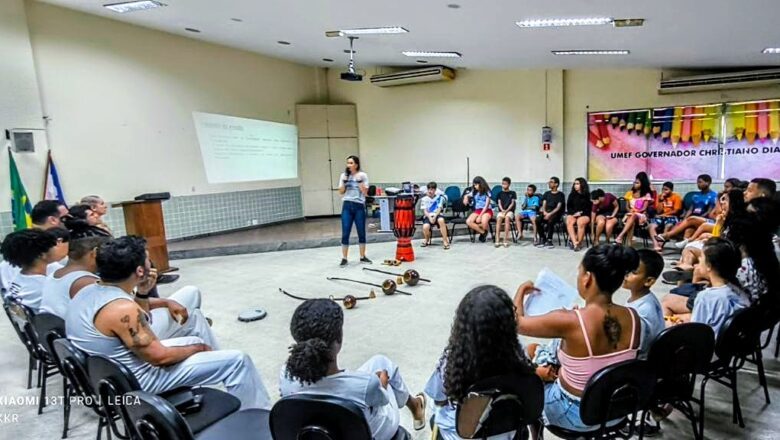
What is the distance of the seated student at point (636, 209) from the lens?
19.5 ft

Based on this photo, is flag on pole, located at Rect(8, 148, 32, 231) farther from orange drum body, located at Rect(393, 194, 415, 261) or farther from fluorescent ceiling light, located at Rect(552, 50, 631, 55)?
fluorescent ceiling light, located at Rect(552, 50, 631, 55)

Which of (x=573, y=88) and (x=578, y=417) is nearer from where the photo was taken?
(x=578, y=417)

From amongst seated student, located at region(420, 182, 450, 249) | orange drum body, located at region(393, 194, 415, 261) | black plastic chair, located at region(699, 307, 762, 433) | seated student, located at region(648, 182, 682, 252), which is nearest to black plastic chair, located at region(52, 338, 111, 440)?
black plastic chair, located at region(699, 307, 762, 433)

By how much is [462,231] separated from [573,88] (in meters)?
3.16

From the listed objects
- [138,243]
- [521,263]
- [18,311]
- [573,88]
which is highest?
[573,88]

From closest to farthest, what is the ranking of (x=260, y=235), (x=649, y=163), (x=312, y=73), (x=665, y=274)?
(x=665, y=274) < (x=649, y=163) < (x=260, y=235) < (x=312, y=73)

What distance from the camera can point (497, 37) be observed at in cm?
549

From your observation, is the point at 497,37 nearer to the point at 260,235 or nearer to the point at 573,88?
the point at 573,88

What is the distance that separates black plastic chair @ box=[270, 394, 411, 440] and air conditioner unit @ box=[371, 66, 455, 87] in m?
7.76

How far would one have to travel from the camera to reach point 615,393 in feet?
4.90

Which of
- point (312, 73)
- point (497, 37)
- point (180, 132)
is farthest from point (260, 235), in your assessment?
point (497, 37)

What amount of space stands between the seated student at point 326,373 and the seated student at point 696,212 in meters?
5.28

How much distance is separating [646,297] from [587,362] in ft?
1.94

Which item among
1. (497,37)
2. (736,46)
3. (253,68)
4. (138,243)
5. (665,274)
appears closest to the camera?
(138,243)
